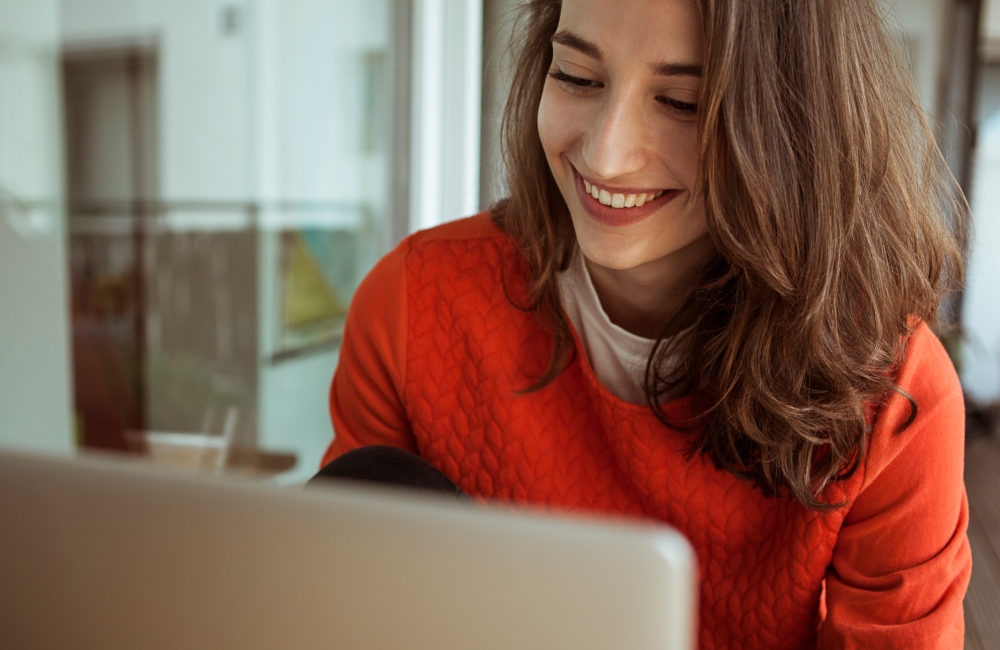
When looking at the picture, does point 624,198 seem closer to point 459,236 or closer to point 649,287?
point 649,287

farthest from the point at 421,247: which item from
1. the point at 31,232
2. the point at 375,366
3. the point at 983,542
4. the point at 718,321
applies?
the point at 983,542

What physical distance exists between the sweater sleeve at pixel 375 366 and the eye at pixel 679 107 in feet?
1.28

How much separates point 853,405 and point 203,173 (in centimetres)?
139

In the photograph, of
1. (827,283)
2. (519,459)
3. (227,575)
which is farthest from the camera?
(519,459)

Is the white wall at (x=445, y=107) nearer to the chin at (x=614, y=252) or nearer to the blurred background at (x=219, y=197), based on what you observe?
the blurred background at (x=219, y=197)

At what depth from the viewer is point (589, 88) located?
823 mm

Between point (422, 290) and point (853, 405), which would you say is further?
point (422, 290)

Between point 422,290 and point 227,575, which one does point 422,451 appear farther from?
point 227,575

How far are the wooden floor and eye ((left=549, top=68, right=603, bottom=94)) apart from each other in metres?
1.15

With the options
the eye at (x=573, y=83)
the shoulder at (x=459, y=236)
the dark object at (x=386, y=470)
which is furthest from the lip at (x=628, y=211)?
the dark object at (x=386, y=470)

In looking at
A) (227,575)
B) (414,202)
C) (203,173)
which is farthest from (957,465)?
(414,202)

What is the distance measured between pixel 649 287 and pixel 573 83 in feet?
0.86

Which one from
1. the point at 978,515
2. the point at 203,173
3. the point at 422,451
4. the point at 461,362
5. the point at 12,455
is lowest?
the point at 978,515

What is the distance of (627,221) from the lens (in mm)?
827
